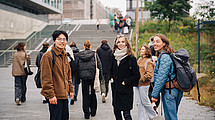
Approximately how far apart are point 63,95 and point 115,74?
1.16 meters

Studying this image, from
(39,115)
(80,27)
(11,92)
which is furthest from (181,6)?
(39,115)

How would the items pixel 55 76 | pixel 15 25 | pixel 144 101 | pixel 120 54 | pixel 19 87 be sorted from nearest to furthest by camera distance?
pixel 55 76, pixel 120 54, pixel 144 101, pixel 19 87, pixel 15 25

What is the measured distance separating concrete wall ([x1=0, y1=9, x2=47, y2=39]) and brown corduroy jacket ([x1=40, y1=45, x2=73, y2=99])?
99.1ft

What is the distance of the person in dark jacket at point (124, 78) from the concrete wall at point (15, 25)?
29.9 meters

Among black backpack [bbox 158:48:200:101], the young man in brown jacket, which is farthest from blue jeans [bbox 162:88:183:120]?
the young man in brown jacket

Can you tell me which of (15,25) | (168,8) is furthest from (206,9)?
(15,25)

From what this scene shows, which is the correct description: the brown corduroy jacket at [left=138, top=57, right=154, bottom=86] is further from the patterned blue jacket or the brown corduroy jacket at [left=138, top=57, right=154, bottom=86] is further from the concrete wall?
the concrete wall

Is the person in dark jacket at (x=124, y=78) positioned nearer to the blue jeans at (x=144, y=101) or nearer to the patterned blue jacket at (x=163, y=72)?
the patterned blue jacket at (x=163, y=72)

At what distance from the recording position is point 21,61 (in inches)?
299

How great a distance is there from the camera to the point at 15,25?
115ft

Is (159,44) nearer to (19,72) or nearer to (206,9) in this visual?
(19,72)

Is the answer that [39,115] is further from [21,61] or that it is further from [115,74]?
[115,74]

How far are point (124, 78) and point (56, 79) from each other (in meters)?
1.25

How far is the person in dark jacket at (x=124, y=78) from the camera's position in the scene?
428cm
